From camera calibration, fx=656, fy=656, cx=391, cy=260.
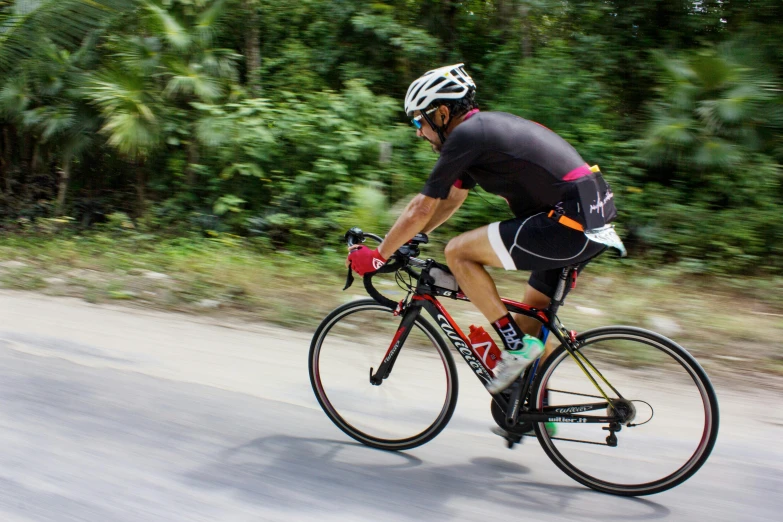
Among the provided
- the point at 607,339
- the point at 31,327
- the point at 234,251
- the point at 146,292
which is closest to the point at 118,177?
the point at 234,251

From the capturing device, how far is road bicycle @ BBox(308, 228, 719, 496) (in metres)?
3.14

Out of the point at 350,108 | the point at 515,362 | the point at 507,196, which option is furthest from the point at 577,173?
the point at 350,108

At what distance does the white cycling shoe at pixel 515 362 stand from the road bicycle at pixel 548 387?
0.07 m

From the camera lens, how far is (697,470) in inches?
123

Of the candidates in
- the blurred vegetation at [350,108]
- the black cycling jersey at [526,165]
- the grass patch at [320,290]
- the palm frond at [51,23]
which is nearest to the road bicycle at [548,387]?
the black cycling jersey at [526,165]

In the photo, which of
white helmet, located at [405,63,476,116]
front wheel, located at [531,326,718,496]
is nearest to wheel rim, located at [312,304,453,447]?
front wheel, located at [531,326,718,496]

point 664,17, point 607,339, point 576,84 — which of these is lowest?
point 607,339

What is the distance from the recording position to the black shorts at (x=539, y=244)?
3.02m

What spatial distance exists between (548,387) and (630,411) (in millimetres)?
403

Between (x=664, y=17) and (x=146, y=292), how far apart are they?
7.44 m

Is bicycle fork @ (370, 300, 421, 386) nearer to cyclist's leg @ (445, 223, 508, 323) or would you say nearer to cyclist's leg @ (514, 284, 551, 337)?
cyclist's leg @ (445, 223, 508, 323)

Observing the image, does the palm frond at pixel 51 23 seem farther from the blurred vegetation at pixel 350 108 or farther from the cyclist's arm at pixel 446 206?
the cyclist's arm at pixel 446 206

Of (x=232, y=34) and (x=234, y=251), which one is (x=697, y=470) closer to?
(x=234, y=251)

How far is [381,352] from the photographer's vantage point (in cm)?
369
